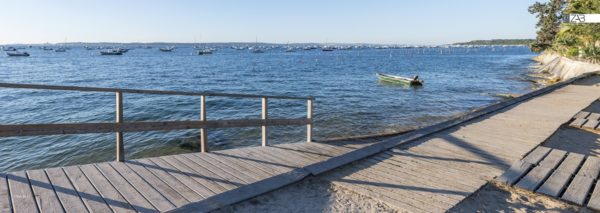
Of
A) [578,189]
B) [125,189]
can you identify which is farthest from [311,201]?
[578,189]

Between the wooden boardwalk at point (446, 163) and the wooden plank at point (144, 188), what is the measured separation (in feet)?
7.38

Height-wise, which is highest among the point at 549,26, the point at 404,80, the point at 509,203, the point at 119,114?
the point at 549,26

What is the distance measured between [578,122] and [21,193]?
38.7 feet

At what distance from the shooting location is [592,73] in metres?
24.3

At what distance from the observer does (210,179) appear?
466cm

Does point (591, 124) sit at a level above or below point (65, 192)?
above

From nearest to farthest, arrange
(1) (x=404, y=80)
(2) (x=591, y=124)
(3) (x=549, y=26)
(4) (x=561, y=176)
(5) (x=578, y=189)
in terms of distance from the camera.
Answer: (5) (x=578, y=189)
(4) (x=561, y=176)
(2) (x=591, y=124)
(1) (x=404, y=80)
(3) (x=549, y=26)

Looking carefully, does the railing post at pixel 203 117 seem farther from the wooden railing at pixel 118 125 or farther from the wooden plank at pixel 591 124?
the wooden plank at pixel 591 124

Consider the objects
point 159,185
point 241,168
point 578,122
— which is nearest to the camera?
point 159,185

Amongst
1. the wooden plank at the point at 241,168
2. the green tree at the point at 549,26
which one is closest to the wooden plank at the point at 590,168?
the wooden plank at the point at 241,168

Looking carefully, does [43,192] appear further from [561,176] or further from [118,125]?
[561,176]

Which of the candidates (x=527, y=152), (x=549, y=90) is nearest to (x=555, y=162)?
(x=527, y=152)

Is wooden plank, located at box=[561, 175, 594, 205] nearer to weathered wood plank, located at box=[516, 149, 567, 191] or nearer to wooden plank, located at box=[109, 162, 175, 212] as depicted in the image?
weathered wood plank, located at box=[516, 149, 567, 191]

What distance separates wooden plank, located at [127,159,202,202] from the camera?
13.5 feet
